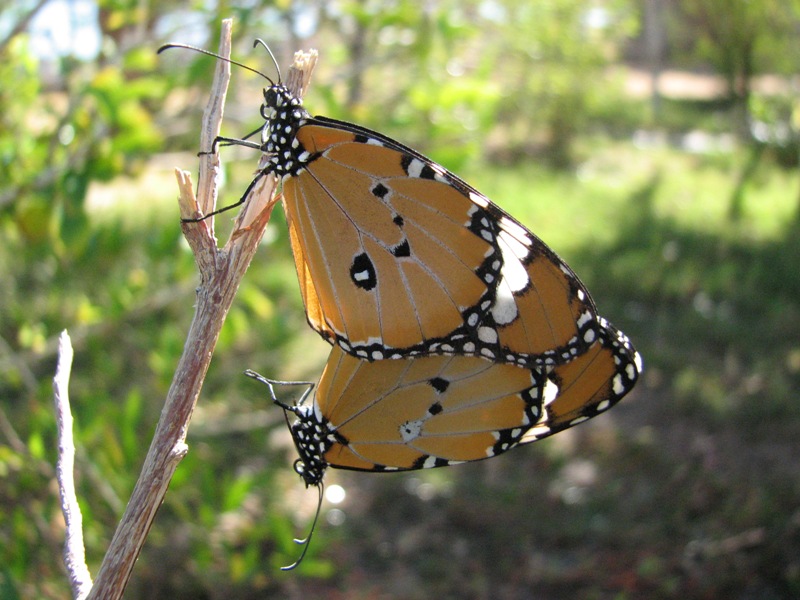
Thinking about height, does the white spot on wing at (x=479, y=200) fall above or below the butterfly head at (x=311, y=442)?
above

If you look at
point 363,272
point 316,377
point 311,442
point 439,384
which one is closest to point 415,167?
point 363,272

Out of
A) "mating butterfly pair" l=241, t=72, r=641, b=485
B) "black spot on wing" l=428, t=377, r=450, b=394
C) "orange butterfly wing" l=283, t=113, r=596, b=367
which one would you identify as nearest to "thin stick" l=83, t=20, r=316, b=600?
"mating butterfly pair" l=241, t=72, r=641, b=485

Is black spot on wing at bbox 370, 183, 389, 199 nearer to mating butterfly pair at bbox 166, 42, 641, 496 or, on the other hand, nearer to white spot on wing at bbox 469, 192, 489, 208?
mating butterfly pair at bbox 166, 42, 641, 496

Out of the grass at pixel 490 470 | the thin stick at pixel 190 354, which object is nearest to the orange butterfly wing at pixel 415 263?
the thin stick at pixel 190 354

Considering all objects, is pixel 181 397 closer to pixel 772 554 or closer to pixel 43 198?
pixel 43 198

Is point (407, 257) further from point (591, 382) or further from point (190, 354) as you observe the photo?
point (190, 354)

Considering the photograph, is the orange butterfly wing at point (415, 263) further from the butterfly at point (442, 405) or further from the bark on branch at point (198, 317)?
the bark on branch at point (198, 317)
